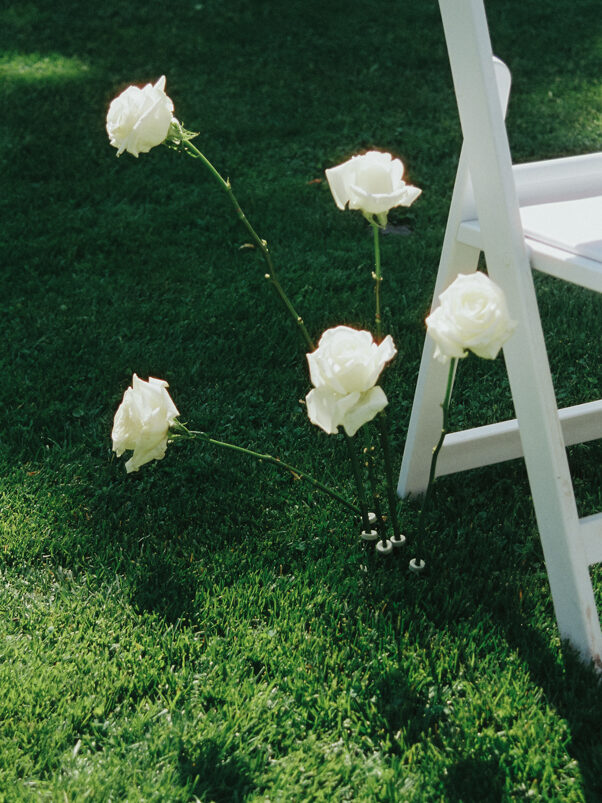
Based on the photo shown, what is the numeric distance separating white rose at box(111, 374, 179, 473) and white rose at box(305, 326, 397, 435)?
284 mm

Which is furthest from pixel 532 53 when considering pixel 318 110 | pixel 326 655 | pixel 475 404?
pixel 326 655

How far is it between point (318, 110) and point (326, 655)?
149 inches

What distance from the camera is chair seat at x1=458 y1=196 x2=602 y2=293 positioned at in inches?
54.9

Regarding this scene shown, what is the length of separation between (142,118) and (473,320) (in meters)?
0.68

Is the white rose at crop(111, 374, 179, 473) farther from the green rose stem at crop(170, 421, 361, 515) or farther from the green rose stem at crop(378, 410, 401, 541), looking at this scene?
the green rose stem at crop(378, 410, 401, 541)

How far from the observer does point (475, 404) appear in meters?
2.51

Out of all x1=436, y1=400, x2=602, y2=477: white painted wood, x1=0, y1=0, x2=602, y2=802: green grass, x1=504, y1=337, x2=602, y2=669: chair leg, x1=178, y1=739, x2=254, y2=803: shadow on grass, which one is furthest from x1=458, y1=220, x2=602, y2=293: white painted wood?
x1=178, y1=739, x2=254, y2=803: shadow on grass

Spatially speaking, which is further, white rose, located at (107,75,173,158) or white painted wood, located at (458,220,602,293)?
white rose, located at (107,75,173,158)

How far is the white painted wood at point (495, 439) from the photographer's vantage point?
6.52ft

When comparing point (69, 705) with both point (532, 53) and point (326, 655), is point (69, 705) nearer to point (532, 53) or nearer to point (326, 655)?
point (326, 655)

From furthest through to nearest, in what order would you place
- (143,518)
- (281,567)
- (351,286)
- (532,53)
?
(532,53)
(351,286)
(143,518)
(281,567)

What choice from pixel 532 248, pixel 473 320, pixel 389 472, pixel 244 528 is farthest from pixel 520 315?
pixel 244 528

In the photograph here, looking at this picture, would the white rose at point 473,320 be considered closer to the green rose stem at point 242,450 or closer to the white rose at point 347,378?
the white rose at point 347,378

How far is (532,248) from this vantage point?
1.48m
